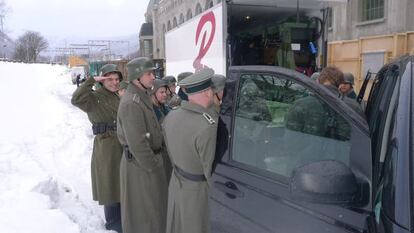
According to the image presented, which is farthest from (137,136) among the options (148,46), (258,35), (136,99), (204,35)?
(148,46)

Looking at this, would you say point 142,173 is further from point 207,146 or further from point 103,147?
point 207,146

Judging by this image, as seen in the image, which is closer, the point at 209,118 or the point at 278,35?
the point at 209,118

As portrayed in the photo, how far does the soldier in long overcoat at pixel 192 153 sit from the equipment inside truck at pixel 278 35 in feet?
15.7

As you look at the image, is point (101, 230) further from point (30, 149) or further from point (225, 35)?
point (30, 149)

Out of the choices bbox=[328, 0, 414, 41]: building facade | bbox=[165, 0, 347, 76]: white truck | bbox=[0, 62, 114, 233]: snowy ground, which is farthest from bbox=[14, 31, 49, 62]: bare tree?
bbox=[165, 0, 347, 76]: white truck

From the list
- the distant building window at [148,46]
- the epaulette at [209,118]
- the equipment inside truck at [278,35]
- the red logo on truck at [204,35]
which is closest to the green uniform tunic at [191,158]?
the epaulette at [209,118]

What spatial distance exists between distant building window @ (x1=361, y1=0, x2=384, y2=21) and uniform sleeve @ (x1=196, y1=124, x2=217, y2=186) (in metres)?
18.2

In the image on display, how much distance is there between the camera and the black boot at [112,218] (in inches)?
172

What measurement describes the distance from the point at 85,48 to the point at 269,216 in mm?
98312

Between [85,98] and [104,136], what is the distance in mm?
434

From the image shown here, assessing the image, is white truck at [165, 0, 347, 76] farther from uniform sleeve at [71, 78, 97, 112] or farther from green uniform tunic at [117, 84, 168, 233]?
green uniform tunic at [117, 84, 168, 233]

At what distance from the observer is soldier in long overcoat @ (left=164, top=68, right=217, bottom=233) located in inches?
92.0

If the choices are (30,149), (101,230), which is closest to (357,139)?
(101,230)

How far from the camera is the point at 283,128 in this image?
2166mm
